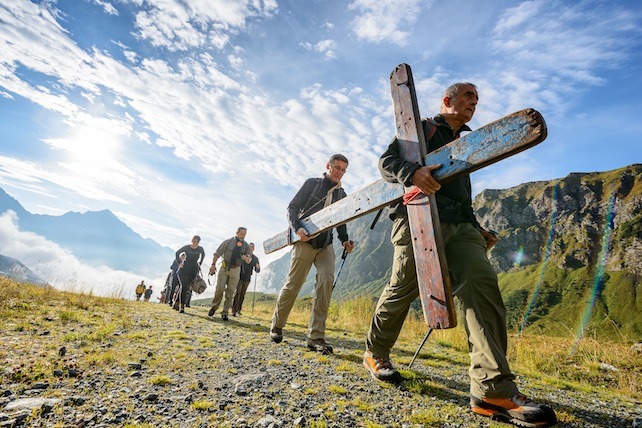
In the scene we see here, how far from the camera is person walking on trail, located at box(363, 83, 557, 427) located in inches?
95.8

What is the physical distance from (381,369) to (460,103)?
9.22 ft

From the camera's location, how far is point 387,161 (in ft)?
9.24

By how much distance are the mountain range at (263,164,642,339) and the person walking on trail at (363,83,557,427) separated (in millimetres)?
120011

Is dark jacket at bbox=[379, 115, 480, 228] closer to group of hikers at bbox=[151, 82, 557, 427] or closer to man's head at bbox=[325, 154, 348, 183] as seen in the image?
group of hikers at bbox=[151, 82, 557, 427]

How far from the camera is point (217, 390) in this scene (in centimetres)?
269

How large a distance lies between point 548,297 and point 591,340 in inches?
6282

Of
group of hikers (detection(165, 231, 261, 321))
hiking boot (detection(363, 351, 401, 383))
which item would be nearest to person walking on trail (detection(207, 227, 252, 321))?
group of hikers (detection(165, 231, 261, 321))

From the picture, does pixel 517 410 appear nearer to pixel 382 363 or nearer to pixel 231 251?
pixel 382 363

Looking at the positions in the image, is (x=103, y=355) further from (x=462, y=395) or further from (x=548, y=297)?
(x=548, y=297)

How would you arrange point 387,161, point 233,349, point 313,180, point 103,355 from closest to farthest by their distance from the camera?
point 387,161
point 103,355
point 233,349
point 313,180

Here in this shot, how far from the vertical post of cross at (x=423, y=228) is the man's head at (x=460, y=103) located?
2.04 ft

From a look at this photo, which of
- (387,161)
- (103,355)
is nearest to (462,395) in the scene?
(387,161)

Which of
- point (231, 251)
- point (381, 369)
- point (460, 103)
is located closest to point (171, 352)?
point (381, 369)

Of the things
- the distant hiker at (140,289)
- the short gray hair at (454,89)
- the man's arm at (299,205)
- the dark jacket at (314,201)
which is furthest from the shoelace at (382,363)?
the distant hiker at (140,289)
